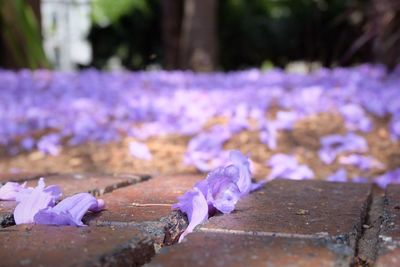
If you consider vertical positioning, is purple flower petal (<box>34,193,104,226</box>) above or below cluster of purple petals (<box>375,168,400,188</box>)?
above

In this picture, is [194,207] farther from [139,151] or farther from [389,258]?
[139,151]

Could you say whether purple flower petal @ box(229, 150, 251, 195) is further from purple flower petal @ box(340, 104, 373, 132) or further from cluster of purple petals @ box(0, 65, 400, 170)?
purple flower petal @ box(340, 104, 373, 132)

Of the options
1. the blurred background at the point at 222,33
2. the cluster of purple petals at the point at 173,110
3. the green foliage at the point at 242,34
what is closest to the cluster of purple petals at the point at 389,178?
the cluster of purple petals at the point at 173,110

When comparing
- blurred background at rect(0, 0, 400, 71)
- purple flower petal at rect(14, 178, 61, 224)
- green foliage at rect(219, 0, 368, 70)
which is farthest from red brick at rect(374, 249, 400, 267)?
green foliage at rect(219, 0, 368, 70)

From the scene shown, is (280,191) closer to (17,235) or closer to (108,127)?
(17,235)

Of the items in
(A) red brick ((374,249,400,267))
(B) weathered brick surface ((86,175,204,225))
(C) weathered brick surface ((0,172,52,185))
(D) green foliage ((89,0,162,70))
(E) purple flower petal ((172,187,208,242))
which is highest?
(A) red brick ((374,249,400,267))

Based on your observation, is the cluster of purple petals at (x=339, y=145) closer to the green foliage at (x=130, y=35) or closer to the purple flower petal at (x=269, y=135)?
the purple flower petal at (x=269, y=135)
